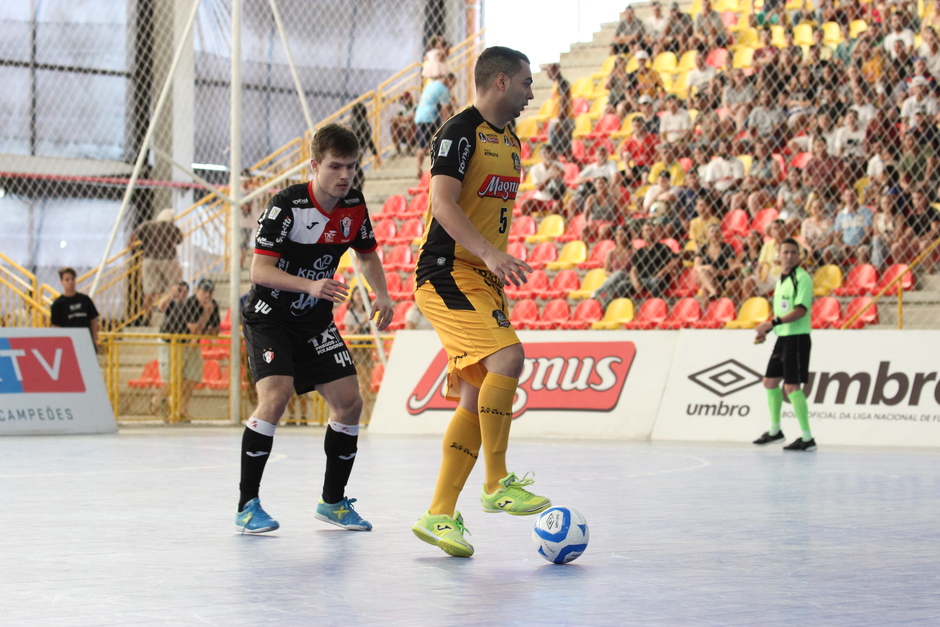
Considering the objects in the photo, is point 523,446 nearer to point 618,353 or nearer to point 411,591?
point 618,353

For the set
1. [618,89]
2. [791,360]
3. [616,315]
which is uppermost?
[618,89]

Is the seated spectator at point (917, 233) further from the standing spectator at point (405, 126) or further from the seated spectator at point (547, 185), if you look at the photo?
the standing spectator at point (405, 126)

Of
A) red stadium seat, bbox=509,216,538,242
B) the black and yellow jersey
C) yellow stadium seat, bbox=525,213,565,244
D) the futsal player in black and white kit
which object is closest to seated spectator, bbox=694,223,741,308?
yellow stadium seat, bbox=525,213,565,244

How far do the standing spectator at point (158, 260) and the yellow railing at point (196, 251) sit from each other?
41 cm

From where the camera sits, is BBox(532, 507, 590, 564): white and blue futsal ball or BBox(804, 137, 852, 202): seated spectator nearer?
BBox(532, 507, 590, 564): white and blue futsal ball

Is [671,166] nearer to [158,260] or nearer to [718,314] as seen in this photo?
[718,314]

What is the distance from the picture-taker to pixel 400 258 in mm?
19609

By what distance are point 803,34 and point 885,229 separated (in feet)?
18.8

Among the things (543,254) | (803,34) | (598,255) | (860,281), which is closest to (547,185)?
(543,254)

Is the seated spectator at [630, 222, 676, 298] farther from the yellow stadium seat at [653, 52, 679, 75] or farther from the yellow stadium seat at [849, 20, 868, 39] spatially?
the yellow stadium seat at [653, 52, 679, 75]

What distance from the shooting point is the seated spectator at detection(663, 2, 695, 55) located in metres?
20.6

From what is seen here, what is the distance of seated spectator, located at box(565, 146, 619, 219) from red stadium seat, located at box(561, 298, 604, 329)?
2395 millimetres

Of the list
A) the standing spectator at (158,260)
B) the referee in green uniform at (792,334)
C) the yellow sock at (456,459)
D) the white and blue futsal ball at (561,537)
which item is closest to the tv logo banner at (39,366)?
the standing spectator at (158,260)

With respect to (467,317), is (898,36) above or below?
above
